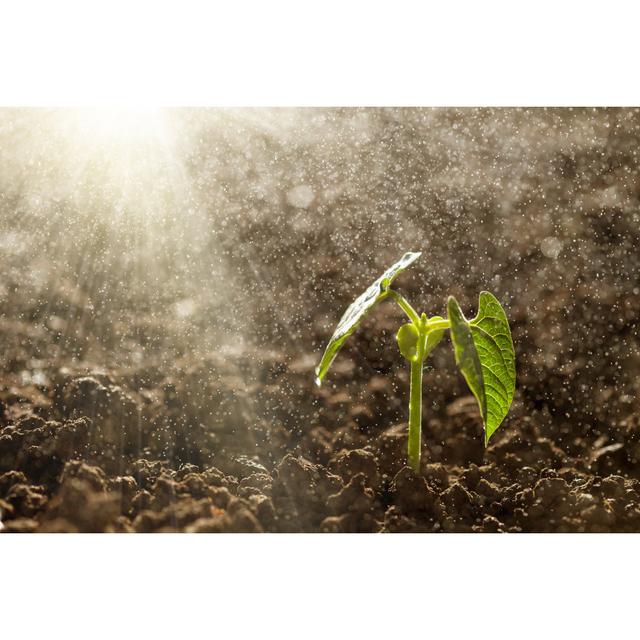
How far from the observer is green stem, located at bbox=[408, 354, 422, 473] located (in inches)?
31.1

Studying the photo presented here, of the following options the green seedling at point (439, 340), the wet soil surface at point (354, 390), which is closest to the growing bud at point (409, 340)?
the green seedling at point (439, 340)

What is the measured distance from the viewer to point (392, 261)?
1183 mm

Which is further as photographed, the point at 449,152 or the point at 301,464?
the point at 449,152

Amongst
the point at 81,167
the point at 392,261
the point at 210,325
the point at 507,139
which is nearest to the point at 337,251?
the point at 392,261

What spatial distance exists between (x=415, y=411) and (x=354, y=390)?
29 centimetres

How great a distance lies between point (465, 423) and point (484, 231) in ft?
1.24

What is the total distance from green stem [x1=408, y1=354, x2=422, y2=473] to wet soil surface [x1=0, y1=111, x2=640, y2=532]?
26 millimetres

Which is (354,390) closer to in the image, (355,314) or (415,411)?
(415,411)

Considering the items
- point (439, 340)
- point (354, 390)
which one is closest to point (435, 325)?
point (439, 340)

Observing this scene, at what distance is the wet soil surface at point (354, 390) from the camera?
0.89 meters

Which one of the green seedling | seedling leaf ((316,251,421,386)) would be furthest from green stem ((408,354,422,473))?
seedling leaf ((316,251,421,386))

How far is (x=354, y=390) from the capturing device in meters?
1.10

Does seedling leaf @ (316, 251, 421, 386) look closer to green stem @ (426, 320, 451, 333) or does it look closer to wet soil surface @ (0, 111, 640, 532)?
green stem @ (426, 320, 451, 333)
